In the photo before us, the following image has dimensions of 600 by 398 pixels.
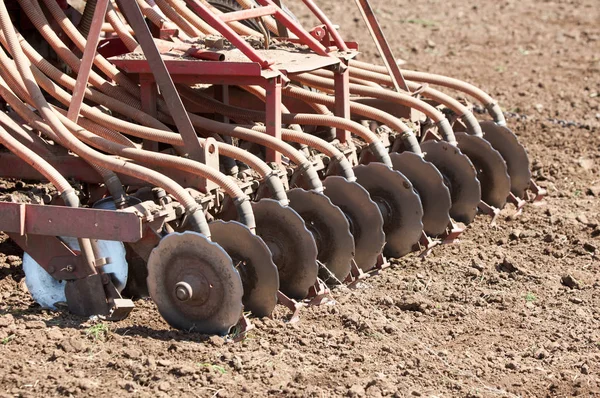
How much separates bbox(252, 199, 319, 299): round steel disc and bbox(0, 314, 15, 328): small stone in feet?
4.15

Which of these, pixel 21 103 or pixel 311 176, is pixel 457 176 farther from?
pixel 21 103

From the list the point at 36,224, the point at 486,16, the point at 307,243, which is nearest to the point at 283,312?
the point at 307,243

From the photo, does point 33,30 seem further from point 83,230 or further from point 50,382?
point 50,382

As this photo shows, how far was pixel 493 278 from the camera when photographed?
6238 millimetres

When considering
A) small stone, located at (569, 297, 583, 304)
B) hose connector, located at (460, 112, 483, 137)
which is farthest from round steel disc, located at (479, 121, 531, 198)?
small stone, located at (569, 297, 583, 304)

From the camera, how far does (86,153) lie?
5617 millimetres

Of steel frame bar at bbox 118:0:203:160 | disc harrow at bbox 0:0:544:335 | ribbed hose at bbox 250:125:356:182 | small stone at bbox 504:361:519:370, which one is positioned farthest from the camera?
ribbed hose at bbox 250:125:356:182

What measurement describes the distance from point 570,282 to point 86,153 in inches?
106

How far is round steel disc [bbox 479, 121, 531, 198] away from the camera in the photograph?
7.10 m

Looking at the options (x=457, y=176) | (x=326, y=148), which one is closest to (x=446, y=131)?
(x=457, y=176)

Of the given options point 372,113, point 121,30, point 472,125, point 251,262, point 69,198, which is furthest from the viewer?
point 472,125

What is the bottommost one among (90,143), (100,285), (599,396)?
(599,396)

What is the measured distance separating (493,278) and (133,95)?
2248 mm

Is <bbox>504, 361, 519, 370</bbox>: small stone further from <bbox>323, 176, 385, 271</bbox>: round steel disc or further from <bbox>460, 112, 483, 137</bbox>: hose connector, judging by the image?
<bbox>460, 112, 483, 137</bbox>: hose connector
